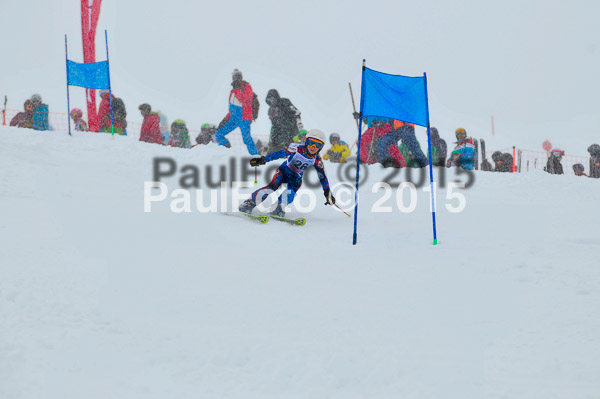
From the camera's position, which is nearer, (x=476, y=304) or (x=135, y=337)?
(x=135, y=337)

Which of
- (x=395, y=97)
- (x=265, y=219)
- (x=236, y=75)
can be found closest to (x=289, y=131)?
(x=236, y=75)

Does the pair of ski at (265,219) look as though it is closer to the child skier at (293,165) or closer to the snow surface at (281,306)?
the child skier at (293,165)

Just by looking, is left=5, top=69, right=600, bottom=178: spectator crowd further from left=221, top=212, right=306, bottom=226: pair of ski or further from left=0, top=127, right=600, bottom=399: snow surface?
left=0, top=127, right=600, bottom=399: snow surface

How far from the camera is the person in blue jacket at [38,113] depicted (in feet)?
41.5

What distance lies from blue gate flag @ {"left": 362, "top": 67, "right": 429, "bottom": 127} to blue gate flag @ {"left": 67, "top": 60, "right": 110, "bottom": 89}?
288 inches

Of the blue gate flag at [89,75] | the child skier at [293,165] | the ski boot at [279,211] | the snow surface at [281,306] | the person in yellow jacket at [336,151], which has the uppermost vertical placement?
the blue gate flag at [89,75]

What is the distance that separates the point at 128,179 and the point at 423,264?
5.55 metres

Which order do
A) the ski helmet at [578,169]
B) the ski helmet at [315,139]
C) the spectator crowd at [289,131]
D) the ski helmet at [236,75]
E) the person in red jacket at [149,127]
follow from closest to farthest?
the ski helmet at [315,139] < the spectator crowd at [289,131] < the ski helmet at [236,75] < the person in red jacket at [149,127] < the ski helmet at [578,169]

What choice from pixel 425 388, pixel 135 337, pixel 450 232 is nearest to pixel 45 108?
pixel 450 232

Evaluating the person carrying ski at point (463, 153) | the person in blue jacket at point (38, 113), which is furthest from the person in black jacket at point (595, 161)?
the person in blue jacket at point (38, 113)

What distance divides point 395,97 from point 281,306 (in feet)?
11.0

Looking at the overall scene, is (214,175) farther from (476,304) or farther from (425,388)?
(425,388)

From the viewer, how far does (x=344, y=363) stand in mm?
3141

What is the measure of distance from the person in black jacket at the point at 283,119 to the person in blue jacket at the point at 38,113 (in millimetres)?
5525
